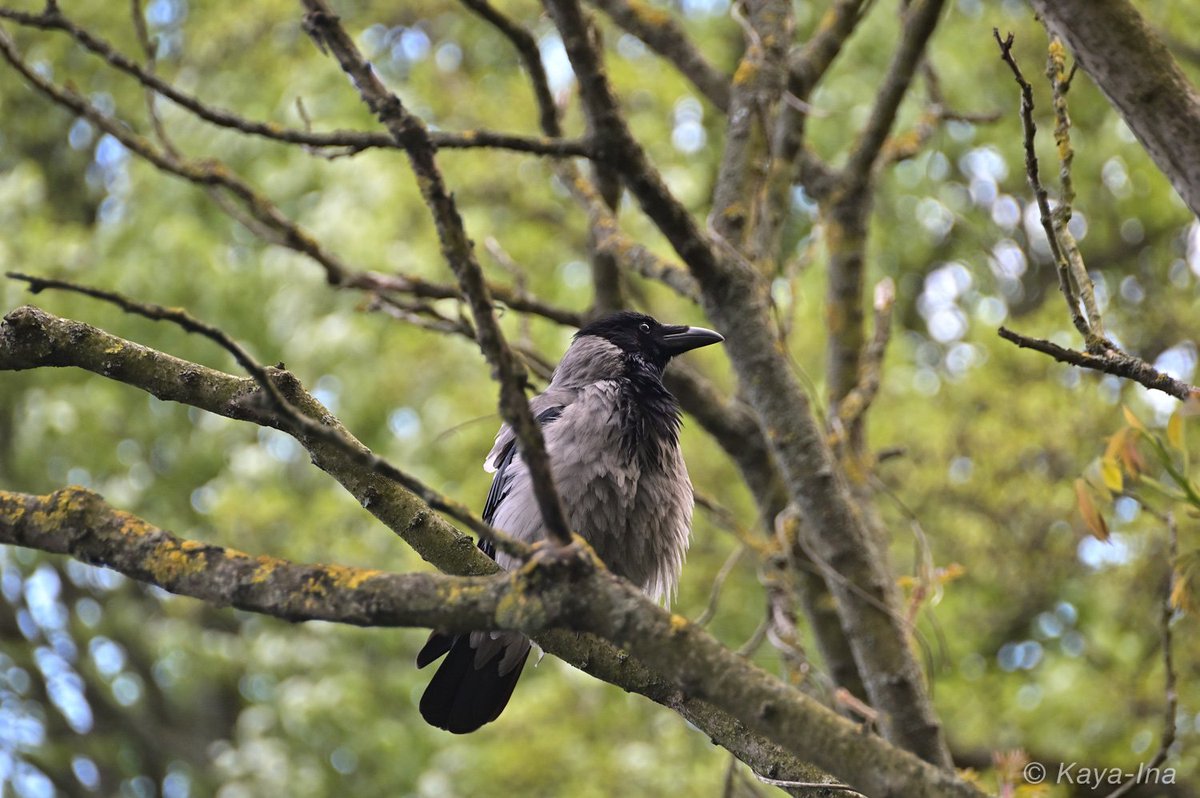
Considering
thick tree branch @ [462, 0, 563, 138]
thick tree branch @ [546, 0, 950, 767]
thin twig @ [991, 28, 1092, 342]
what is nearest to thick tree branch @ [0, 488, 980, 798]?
thin twig @ [991, 28, 1092, 342]

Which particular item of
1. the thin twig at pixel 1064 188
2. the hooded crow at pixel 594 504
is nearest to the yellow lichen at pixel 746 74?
the hooded crow at pixel 594 504

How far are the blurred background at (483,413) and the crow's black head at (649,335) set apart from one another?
2470 mm

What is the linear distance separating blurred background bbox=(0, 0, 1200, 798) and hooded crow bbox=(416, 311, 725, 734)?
3323 millimetres

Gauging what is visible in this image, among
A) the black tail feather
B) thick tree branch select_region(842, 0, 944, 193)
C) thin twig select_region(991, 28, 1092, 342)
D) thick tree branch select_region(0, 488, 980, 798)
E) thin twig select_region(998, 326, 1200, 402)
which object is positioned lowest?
thick tree branch select_region(0, 488, 980, 798)

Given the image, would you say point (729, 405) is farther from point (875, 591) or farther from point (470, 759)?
point (470, 759)

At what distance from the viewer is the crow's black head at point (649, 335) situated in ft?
17.1

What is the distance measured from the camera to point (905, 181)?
1151 centimetres

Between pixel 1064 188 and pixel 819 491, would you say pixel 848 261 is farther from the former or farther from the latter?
pixel 1064 188

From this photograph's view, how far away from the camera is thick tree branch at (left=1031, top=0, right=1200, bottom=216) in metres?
2.58

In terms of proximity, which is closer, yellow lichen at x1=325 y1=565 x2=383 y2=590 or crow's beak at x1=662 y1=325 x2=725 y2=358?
yellow lichen at x1=325 y1=565 x2=383 y2=590

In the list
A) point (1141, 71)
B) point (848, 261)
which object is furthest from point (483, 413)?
point (1141, 71)

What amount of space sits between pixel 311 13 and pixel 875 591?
10.2 feet

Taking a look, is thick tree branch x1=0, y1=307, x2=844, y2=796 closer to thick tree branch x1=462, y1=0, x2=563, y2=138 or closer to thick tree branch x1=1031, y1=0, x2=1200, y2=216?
thick tree branch x1=1031, y1=0, x2=1200, y2=216

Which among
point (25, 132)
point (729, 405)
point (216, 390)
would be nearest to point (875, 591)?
point (729, 405)
